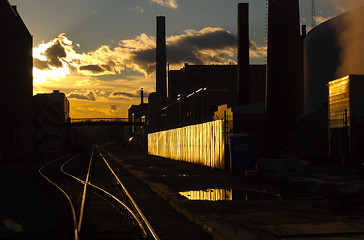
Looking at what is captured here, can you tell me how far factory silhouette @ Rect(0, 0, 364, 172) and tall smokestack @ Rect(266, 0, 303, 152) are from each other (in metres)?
0.07

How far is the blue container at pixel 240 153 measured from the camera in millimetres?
22031

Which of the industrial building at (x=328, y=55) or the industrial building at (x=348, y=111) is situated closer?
the industrial building at (x=348, y=111)

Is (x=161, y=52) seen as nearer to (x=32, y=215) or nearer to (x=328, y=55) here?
(x=328, y=55)

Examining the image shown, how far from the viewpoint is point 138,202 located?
13.1 meters

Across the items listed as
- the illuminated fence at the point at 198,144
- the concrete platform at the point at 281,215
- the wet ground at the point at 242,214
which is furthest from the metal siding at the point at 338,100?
the concrete platform at the point at 281,215

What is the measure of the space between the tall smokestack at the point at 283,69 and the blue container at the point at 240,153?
11.1 meters

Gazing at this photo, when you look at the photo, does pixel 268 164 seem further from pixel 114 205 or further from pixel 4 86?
pixel 4 86

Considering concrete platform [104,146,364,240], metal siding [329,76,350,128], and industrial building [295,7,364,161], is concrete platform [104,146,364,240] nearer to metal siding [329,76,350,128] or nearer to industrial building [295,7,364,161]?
metal siding [329,76,350,128]

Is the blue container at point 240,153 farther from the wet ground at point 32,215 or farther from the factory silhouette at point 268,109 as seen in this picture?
the wet ground at point 32,215

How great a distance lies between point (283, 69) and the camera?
110 feet

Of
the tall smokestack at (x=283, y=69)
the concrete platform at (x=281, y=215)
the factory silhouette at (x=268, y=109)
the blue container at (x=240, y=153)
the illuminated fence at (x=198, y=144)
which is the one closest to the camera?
the concrete platform at (x=281, y=215)

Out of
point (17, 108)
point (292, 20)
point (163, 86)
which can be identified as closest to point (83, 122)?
point (163, 86)

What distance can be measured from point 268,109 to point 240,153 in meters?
13.0

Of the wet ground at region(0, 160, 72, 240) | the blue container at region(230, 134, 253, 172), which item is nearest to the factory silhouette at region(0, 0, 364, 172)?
the blue container at region(230, 134, 253, 172)
